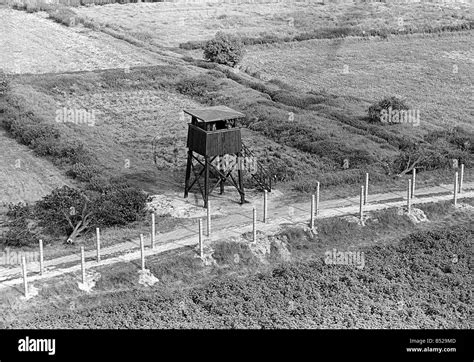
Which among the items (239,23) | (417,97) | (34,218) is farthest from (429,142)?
(239,23)

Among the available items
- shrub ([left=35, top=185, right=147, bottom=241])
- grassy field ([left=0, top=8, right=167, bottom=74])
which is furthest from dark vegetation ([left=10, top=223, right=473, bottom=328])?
grassy field ([left=0, top=8, right=167, bottom=74])

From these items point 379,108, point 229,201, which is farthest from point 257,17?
point 229,201

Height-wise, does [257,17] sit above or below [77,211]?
above

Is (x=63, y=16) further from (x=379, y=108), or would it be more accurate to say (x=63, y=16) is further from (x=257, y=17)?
(x=379, y=108)

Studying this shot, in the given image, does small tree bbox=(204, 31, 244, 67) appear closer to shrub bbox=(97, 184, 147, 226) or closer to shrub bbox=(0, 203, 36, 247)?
shrub bbox=(97, 184, 147, 226)

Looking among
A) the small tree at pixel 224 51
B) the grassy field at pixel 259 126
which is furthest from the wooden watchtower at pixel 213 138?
the small tree at pixel 224 51
